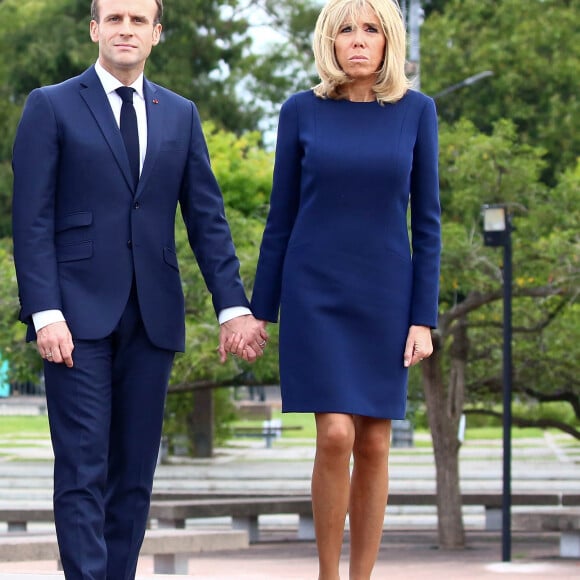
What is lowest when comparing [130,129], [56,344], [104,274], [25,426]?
[25,426]

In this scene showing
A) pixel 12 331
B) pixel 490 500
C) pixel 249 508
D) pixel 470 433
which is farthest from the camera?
pixel 470 433

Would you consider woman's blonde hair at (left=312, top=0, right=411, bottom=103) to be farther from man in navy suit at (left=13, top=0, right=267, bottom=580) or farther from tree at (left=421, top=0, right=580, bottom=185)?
tree at (left=421, top=0, right=580, bottom=185)

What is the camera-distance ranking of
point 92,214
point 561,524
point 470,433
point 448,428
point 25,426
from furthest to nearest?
point 25,426 < point 470,433 < point 448,428 < point 561,524 < point 92,214

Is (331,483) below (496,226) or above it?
below

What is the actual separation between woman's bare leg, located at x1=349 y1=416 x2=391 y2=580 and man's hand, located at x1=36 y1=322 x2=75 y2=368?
1.03m

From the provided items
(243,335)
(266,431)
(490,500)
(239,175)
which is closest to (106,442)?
(243,335)

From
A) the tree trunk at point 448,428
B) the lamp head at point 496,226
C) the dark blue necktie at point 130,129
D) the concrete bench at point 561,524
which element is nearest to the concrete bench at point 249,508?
the tree trunk at point 448,428

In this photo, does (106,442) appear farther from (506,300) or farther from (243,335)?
(506,300)

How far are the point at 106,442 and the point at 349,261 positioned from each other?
99 cm

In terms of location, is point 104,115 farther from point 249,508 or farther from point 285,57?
point 285,57

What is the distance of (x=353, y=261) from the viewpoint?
488 centimetres

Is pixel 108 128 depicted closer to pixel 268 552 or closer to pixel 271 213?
pixel 271 213

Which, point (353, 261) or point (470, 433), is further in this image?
point (470, 433)

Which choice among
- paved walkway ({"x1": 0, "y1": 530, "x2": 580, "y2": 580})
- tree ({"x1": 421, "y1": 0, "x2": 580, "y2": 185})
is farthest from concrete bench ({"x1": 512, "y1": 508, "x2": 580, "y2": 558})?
tree ({"x1": 421, "y1": 0, "x2": 580, "y2": 185})
